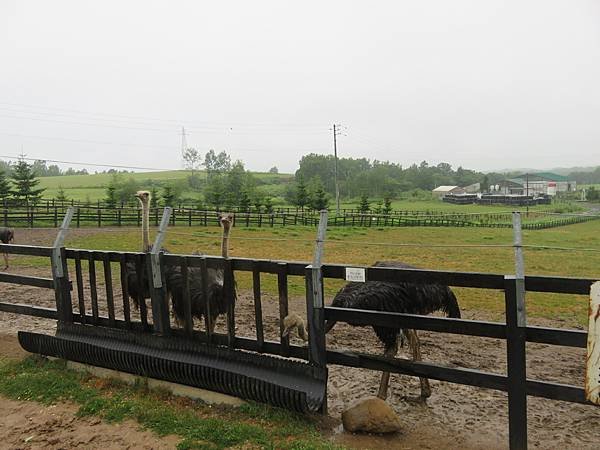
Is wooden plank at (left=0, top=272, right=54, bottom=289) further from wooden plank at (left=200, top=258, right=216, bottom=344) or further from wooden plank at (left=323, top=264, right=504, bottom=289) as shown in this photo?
wooden plank at (left=323, top=264, right=504, bottom=289)

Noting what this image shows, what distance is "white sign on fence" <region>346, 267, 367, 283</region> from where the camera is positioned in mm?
4000

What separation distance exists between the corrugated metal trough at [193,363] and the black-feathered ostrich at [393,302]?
423 mm

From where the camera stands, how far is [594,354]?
2.64 m

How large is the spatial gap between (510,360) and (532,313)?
6315 mm

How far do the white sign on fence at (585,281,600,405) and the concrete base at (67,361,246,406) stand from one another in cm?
277

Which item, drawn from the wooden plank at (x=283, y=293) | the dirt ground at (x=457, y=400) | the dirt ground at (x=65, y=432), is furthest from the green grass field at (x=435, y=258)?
the dirt ground at (x=65, y=432)

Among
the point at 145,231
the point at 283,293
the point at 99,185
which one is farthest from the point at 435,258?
the point at 99,185

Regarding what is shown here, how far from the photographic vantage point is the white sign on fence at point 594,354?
102 inches

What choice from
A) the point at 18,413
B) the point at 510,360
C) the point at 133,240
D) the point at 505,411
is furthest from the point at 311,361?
the point at 133,240

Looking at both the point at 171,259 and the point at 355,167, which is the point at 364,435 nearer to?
the point at 171,259

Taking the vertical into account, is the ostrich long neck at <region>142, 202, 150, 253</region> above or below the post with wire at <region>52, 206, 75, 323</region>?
above

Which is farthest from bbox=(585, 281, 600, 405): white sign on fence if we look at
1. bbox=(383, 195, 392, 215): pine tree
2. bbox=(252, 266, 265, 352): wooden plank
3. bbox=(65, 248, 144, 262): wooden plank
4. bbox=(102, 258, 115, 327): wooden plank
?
bbox=(383, 195, 392, 215): pine tree

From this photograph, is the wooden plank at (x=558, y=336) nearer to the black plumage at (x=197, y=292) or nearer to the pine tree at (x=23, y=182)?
the black plumage at (x=197, y=292)

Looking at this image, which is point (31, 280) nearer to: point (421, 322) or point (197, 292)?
point (197, 292)
